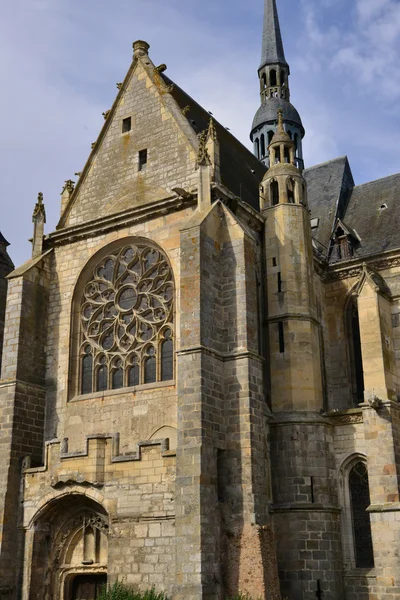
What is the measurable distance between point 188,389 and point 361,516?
574 centimetres

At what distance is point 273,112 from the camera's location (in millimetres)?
32938

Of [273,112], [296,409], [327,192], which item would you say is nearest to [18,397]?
[296,409]

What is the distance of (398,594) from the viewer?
15.3 meters

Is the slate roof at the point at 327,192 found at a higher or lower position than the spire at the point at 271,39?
lower

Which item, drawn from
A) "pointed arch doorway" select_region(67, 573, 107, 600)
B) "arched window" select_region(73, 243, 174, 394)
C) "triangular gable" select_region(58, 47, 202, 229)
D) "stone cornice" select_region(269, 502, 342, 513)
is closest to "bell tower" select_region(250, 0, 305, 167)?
"triangular gable" select_region(58, 47, 202, 229)

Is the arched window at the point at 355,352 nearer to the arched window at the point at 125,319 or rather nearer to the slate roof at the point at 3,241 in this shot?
the arched window at the point at 125,319

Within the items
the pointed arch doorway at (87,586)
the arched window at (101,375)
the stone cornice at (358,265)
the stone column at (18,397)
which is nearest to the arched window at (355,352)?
the stone cornice at (358,265)

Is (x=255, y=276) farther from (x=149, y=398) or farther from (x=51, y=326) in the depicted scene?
(x=51, y=326)

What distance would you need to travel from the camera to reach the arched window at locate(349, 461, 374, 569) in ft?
54.8

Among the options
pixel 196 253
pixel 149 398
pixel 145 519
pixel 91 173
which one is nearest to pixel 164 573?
pixel 145 519

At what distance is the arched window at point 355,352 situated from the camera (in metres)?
20.3

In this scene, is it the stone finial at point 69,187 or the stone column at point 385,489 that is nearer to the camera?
the stone column at point 385,489

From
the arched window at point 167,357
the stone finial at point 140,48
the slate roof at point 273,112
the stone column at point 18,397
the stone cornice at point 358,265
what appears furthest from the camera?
the slate roof at point 273,112

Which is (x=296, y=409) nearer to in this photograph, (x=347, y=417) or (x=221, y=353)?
(x=347, y=417)
